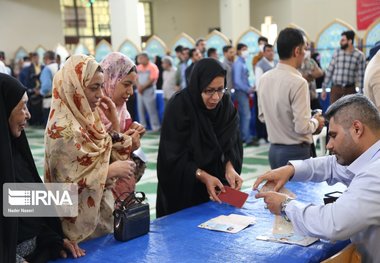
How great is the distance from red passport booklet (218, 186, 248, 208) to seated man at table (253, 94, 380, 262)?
1.21 ft

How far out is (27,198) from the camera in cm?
183

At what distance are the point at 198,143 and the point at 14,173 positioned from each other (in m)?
1.08

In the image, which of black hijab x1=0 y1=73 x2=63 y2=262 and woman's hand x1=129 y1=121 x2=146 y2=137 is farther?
woman's hand x1=129 y1=121 x2=146 y2=137

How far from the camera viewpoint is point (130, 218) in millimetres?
1986

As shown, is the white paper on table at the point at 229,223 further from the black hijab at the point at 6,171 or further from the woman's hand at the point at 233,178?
the black hijab at the point at 6,171

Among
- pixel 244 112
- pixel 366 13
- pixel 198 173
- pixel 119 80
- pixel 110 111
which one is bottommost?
pixel 244 112

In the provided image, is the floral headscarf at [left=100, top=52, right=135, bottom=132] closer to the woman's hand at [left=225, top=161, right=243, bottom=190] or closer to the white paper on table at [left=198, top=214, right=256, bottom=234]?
the woman's hand at [left=225, top=161, right=243, bottom=190]

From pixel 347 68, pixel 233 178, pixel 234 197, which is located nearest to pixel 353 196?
pixel 234 197

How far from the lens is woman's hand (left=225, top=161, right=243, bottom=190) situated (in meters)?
2.62

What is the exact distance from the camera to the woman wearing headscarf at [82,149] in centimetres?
194

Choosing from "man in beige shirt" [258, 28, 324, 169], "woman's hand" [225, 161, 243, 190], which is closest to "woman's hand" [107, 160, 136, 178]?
"woman's hand" [225, 161, 243, 190]

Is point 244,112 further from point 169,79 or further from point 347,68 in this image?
point 169,79

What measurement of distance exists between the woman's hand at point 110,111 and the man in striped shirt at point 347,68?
469cm

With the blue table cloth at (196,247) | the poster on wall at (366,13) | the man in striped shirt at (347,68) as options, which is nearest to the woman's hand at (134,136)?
the blue table cloth at (196,247)
